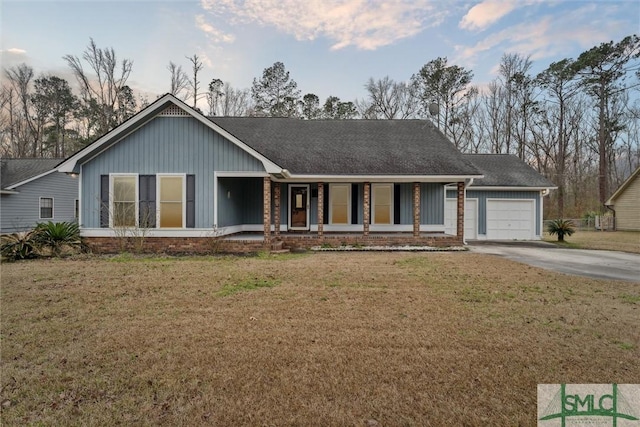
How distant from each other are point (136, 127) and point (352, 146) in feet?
28.1

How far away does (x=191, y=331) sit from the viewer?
428 centimetres

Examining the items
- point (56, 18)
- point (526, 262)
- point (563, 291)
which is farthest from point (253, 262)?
point (56, 18)

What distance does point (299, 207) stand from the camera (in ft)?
49.0

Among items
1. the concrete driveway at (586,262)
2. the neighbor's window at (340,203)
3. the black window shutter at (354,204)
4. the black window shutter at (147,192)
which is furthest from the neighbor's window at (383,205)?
the black window shutter at (147,192)

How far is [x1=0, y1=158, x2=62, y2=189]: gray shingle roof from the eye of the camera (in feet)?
63.1

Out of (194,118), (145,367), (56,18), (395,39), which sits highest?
(395,39)

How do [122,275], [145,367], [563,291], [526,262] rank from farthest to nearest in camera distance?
[526,262]
[122,275]
[563,291]
[145,367]

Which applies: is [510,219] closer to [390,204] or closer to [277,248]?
[390,204]

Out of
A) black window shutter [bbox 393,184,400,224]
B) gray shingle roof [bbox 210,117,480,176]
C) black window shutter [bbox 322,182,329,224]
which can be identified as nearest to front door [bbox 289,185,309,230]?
black window shutter [bbox 322,182,329,224]

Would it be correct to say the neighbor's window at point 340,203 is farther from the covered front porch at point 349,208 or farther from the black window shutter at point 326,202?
the black window shutter at point 326,202

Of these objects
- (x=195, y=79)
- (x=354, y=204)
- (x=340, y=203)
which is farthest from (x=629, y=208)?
(x=195, y=79)

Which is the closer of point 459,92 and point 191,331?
point 191,331

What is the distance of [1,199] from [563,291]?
25498mm

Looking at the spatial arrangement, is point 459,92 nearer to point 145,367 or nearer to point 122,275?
point 122,275
